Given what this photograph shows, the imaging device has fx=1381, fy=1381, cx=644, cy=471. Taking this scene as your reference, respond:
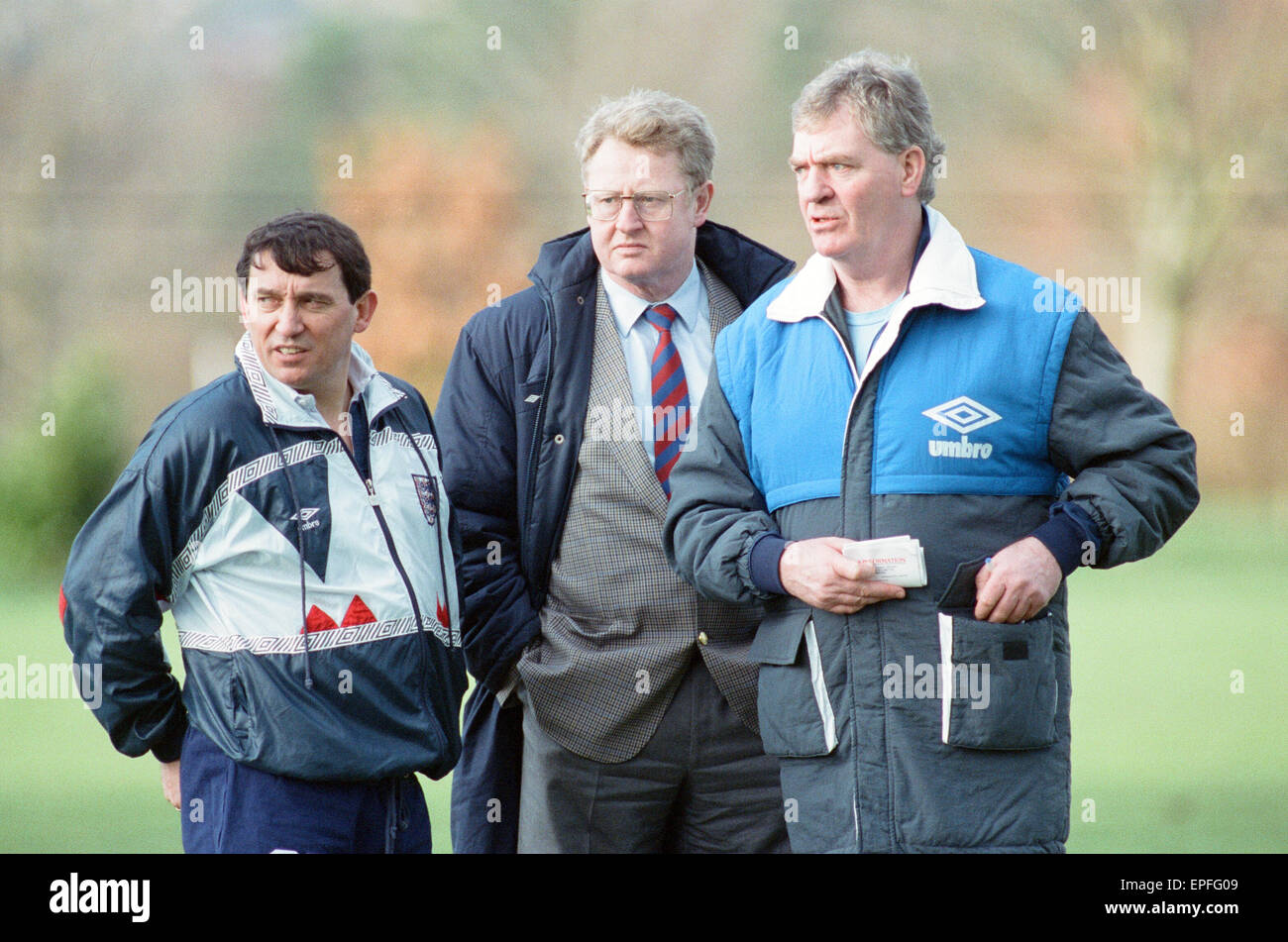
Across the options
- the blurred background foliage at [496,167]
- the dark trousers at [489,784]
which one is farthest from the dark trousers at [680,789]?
the blurred background foliage at [496,167]

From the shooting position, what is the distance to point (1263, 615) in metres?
7.50

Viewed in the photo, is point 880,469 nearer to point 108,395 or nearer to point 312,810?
point 312,810

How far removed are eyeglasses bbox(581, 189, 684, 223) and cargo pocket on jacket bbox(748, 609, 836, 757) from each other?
0.88 m

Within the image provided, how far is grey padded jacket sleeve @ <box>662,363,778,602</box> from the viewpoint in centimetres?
241

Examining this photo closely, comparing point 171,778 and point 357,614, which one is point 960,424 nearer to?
point 357,614

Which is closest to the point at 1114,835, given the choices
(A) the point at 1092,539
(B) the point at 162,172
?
(A) the point at 1092,539

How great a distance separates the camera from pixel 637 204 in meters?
2.79

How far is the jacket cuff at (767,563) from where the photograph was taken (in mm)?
2344

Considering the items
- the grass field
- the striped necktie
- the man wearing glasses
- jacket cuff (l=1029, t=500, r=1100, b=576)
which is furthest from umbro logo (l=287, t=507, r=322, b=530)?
the grass field

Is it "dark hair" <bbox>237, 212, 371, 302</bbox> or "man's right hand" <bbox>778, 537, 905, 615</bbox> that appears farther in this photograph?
"dark hair" <bbox>237, 212, 371, 302</bbox>

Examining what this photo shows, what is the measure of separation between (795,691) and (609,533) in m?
0.60

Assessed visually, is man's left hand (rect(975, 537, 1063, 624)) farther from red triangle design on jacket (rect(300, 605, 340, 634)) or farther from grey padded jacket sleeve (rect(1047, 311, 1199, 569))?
red triangle design on jacket (rect(300, 605, 340, 634))

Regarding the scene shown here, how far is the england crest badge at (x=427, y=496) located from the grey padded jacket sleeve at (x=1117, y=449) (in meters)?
1.10

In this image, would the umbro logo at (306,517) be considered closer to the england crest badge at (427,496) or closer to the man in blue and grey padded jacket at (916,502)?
the england crest badge at (427,496)
